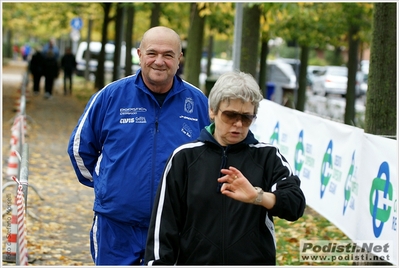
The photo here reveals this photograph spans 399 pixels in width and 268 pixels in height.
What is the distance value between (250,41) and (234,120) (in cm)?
1136

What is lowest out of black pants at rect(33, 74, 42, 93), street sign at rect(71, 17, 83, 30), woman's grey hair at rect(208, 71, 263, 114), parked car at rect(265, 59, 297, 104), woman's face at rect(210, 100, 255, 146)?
black pants at rect(33, 74, 42, 93)

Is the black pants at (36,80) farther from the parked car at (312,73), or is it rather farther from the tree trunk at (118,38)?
the parked car at (312,73)

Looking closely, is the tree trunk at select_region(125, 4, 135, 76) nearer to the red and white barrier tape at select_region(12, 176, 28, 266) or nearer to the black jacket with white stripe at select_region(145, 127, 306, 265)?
the red and white barrier tape at select_region(12, 176, 28, 266)

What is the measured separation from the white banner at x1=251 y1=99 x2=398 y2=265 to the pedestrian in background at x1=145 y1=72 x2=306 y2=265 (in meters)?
3.30

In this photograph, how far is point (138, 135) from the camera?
4617 millimetres

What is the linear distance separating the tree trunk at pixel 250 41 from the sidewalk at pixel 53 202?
3695mm

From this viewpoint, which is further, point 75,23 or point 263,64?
point 75,23

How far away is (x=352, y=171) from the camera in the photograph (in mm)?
8234

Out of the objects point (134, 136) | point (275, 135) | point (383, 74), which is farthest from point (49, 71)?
point (134, 136)

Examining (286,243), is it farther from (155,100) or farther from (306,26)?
(306,26)

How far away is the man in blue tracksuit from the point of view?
15.0 ft

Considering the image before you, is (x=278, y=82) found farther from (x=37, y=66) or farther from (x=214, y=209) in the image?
(x=214, y=209)

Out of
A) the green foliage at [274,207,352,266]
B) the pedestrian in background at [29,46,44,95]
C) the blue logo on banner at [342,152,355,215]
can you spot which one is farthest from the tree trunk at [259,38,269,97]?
the blue logo on banner at [342,152,355,215]

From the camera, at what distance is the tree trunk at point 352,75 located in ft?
67.1
